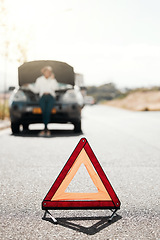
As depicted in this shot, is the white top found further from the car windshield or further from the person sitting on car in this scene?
the car windshield

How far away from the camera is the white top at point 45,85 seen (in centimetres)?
1143

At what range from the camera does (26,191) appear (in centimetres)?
487

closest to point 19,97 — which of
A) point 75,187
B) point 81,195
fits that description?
point 75,187

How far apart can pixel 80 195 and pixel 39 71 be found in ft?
28.0

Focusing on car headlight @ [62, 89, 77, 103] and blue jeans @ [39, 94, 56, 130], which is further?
car headlight @ [62, 89, 77, 103]

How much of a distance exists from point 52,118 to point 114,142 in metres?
2.23

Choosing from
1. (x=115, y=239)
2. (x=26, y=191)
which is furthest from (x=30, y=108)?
(x=115, y=239)

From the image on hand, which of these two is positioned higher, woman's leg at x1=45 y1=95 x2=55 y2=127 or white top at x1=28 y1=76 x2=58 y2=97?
white top at x1=28 y1=76 x2=58 y2=97

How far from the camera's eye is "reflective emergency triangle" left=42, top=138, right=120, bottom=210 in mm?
3889

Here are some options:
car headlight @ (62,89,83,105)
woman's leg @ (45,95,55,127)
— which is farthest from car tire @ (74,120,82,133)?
woman's leg @ (45,95,55,127)

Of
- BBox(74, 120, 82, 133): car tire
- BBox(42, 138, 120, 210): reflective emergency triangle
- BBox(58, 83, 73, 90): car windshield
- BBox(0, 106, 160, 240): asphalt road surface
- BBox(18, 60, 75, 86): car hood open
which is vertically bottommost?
BBox(74, 120, 82, 133): car tire

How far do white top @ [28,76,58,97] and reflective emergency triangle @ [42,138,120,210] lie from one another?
7517 millimetres

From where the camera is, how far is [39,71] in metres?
12.2

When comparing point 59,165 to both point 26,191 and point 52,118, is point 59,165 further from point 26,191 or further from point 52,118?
point 52,118
